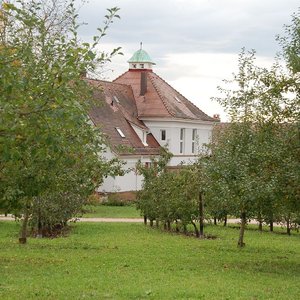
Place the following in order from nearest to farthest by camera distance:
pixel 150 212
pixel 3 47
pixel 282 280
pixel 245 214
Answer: pixel 3 47 < pixel 282 280 < pixel 245 214 < pixel 150 212

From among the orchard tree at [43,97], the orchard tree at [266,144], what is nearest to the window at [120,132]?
the orchard tree at [266,144]

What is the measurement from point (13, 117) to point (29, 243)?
55.8 ft

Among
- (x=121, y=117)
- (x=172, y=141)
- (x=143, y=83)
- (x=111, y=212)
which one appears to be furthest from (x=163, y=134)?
(x=111, y=212)

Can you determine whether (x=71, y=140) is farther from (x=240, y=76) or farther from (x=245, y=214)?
(x=245, y=214)

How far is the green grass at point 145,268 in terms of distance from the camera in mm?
13734

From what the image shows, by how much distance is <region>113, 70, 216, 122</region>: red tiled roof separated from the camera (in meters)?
60.1

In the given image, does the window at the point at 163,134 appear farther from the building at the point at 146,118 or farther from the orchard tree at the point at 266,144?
the orchard tree at the point at 266,144

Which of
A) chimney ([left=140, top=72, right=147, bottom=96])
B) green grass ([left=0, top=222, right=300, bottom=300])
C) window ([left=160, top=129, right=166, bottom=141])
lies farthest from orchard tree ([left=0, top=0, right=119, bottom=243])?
chimney ([left=140, top=72, right=147, bottom=96])

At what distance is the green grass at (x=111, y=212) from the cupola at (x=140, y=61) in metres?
18.6

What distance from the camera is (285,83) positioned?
17.5 metres

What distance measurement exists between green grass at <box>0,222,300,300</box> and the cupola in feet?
122

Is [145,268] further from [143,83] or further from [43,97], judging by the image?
[143,83]

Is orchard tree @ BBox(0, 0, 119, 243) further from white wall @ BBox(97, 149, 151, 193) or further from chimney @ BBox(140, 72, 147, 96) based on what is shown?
chimney @ BBox(140, 72, 147, 96)

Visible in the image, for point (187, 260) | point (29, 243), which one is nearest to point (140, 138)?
point (29, 243)
